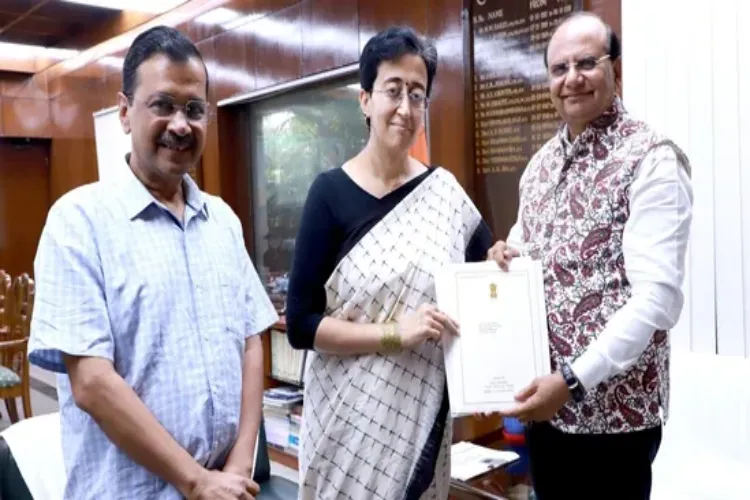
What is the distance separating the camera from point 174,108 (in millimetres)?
1152

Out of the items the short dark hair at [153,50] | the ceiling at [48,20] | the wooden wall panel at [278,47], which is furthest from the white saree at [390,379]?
the ceiling at [48,20]

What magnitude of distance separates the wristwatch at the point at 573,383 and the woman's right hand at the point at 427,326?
22 centimetres

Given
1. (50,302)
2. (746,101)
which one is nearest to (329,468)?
(50,302)

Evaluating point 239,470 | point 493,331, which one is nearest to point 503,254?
point 493,331

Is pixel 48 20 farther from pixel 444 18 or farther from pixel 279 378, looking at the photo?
pixel 444 18

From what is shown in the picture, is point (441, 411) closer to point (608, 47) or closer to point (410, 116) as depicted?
point (410, 116)

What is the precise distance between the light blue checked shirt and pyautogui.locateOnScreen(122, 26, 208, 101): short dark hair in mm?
170

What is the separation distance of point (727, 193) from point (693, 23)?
0.57 meters

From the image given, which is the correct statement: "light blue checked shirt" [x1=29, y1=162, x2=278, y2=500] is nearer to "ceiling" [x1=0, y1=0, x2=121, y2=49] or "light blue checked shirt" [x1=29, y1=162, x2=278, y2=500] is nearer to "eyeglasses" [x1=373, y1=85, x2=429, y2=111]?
"eyeglasses" [x1=373, y1=85, x2=429, y2=111]

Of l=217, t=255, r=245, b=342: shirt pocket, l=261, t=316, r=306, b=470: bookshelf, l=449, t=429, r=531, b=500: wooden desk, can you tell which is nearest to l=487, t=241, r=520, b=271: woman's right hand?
l=217, t=255, r=245, b=342: shirt pocket

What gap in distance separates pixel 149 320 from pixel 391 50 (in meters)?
0.72

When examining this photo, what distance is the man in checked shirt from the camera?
1.04m

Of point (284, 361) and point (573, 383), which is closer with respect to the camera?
point (573, 383)

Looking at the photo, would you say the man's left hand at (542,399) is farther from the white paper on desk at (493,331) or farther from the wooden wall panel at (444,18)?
the wooden wall panel at (444,18)
